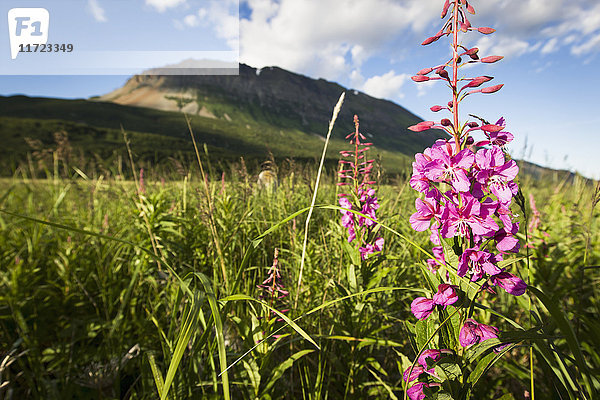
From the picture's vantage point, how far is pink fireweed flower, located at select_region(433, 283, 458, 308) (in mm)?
903

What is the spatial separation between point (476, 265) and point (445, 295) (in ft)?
0.44

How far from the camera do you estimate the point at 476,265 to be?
34.9 inches

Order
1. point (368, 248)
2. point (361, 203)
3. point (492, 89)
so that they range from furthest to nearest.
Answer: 1. point (361, 203)
2. point (368, 248)
3. point (492, 89)

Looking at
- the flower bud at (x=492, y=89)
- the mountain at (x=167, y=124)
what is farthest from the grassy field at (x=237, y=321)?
the mountain at (x=167, y=124)

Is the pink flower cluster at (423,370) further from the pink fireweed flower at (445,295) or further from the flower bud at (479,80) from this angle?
the flower bud at (479,80)

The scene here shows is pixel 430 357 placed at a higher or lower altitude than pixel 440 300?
lower

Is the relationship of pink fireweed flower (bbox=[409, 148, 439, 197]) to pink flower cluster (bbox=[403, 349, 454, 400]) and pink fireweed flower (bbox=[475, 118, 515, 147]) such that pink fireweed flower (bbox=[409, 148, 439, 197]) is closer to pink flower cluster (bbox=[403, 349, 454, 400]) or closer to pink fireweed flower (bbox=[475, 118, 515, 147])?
pink fireweed flower (bbox=[475, 118, 515, 147])

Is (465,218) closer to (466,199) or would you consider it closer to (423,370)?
(466,199)

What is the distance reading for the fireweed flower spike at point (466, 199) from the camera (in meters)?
0.89

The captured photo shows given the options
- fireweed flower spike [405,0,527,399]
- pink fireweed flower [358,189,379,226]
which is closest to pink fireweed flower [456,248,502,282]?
fireweed flower spike [405,0,527,399]

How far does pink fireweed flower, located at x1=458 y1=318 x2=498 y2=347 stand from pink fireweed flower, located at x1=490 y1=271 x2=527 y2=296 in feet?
0.49

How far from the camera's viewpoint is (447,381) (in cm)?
91

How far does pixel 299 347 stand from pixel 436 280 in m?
1.28

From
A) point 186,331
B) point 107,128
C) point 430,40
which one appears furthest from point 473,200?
point 107,128
